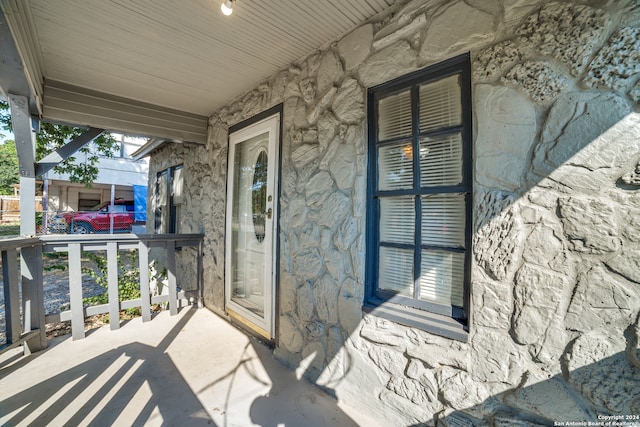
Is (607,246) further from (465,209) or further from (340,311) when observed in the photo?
(340,311)

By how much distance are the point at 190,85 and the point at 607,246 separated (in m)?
3.28

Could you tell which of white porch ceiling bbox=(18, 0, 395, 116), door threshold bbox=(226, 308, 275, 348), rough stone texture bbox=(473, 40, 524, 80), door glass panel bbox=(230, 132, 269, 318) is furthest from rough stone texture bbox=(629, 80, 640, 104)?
door threshold bbox=(226, 308, 275, 348)

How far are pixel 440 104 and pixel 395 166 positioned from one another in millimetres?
426

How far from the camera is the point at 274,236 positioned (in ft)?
8.13

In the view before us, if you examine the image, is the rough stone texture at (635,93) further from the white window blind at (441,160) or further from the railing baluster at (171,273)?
the railing baluster at (171,273)

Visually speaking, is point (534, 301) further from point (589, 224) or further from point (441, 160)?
point (441, 160)

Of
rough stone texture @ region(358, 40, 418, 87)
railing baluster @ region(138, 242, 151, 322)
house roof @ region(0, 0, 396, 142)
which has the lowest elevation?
railing baluster @ region(138, 242, 151, 322)

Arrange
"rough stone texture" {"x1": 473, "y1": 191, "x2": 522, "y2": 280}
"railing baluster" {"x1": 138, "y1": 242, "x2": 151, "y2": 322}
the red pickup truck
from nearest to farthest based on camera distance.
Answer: "rough stone texture" {"x1": 473, "y1": 191, "x2": 522, "y2": 280} → "railing baluster" {"x1": 138, "y1": 242, "x2": 151, "y2": 322} → the red pickup truck

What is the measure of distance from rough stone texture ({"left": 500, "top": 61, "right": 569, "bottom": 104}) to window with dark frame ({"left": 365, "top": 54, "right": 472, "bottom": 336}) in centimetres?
23

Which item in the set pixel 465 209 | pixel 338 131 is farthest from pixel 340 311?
pixel 338 131

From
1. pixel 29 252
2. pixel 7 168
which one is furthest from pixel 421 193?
pixel 7 168

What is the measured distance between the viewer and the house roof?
5.58ft

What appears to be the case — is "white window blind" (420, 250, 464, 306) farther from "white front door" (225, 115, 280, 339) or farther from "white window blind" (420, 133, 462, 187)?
"white front door" (225, 115, 280, 339)

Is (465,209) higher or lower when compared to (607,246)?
higher
